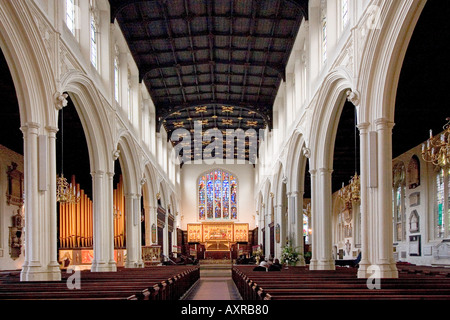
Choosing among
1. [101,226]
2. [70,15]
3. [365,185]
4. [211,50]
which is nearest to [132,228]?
[101,226]

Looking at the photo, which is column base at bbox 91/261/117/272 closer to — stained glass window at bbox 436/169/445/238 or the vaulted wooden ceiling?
the vaulted wooden ceiling

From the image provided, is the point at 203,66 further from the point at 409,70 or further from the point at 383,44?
the point at 383,44

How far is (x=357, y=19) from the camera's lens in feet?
36.9

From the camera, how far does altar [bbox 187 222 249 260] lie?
40.7m

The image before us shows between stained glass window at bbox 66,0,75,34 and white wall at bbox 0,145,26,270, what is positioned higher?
stained glass window at bbox 66,0,75,34

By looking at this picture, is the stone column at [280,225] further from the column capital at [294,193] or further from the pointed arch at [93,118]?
the pointed arch at [93,118]

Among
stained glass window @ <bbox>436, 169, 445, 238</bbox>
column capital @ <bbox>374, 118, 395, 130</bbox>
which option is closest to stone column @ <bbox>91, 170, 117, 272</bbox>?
column capital @ <bbox>374, 118, 395, 130</bbox>

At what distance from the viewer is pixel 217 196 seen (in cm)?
4300

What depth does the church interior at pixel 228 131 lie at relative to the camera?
390 inches

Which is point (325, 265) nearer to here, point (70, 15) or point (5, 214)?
point (70, 15)

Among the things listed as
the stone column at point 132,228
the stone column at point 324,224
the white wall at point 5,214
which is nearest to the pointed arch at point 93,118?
the white wall at point 5,214

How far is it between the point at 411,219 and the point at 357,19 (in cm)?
1013

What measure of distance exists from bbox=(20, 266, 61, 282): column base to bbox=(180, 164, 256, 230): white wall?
3151 centimetres
